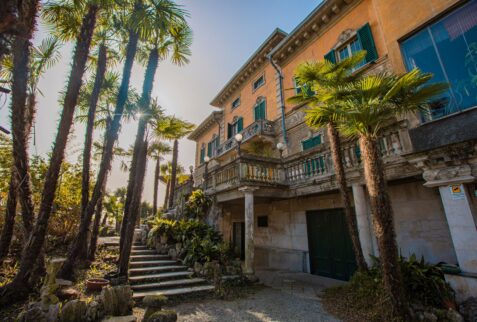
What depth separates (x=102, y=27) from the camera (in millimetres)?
8734

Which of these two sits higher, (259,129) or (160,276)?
(259,129)

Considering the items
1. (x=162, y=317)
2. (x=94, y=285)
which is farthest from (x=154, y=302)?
(x=94, y=285)

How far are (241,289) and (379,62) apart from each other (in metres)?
9.89

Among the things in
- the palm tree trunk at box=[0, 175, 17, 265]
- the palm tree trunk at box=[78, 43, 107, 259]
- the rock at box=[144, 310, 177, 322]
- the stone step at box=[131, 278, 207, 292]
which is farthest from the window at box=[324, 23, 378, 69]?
the palm tree trunk at box=[0, 175, 17, 265]

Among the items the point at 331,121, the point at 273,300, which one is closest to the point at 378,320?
the point at 273,300

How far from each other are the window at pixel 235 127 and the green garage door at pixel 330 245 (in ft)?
29.5

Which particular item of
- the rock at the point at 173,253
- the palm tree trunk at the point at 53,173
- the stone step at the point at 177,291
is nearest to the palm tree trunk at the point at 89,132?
the palm tree trunk at the point at 53,173

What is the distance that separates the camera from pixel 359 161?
6859 mm

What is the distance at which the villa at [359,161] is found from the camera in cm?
515

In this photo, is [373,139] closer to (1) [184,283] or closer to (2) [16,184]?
(1) [184,283]

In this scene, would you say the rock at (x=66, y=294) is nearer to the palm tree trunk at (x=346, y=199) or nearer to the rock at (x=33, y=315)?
the rock at (x=33, y=315)

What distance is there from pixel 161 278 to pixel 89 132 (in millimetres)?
5812

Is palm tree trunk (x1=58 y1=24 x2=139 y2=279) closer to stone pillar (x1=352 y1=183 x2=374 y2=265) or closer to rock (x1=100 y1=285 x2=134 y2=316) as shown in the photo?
rock (x1=100 y1=285 x2=134 y2=316)

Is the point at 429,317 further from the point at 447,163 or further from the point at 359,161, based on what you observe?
the point at 359,161
